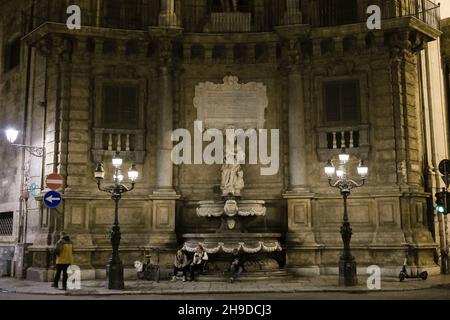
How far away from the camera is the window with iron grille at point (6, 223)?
75.0 feet

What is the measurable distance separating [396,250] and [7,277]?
44.2 ft

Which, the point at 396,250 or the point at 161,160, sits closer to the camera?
the point at 396,250

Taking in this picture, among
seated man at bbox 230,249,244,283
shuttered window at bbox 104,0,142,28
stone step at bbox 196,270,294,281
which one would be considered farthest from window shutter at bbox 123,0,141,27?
stone step at bbox 196,270,294,281

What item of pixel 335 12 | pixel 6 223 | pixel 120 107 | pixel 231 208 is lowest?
pixel 6 223

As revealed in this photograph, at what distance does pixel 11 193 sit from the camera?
2316 centimetres

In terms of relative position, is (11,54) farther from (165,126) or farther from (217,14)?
(217,14)

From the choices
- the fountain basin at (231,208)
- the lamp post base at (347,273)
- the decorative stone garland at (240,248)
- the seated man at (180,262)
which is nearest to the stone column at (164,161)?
the fountain basin at (231,208)

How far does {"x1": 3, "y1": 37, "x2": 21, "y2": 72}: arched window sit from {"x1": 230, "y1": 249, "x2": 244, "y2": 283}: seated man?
12753mm

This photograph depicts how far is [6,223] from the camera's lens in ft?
76.3

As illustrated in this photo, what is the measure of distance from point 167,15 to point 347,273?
1083 centimetres

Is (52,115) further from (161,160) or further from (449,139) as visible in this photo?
(449,139)

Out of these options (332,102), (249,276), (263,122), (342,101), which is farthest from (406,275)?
(263,122)

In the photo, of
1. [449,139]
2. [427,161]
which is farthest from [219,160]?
[449,139]

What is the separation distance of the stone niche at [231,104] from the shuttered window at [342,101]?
2.25m
